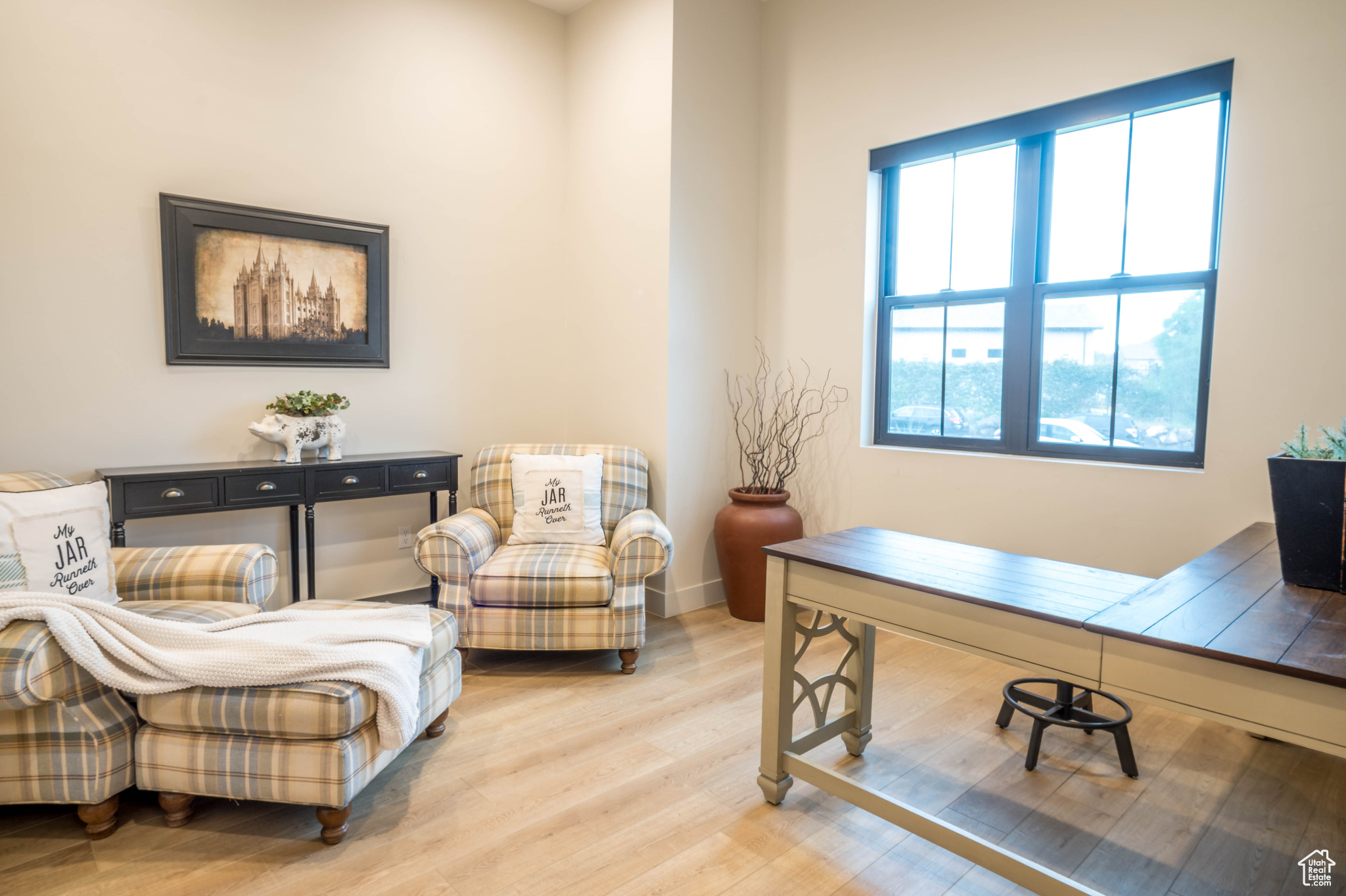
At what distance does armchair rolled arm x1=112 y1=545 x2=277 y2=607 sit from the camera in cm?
248

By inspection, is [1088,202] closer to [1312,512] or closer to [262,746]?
[1312,512]

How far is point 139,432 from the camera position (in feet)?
10.3

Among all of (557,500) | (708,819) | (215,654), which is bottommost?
(708,819)

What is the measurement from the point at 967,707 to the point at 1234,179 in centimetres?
Answer: 219

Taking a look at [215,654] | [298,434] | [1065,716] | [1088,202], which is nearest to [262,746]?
[215,654]

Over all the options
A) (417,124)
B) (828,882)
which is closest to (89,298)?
(417,124)

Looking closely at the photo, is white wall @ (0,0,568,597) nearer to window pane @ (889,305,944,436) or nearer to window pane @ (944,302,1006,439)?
window pane @ (889,305,944,436)

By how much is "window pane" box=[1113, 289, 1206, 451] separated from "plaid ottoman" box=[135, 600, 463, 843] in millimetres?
3072

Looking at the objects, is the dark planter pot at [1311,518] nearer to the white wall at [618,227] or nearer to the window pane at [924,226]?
the window pane at [924,226]

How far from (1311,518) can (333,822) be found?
2444mm

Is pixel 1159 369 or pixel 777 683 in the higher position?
pixel 1159 369

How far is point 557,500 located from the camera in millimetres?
3496

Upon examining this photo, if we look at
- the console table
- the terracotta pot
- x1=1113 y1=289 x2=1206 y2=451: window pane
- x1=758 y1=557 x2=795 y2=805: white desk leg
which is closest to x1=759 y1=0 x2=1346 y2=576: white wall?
x1=1113 y1=289 x2=1206 y2=451: window pane

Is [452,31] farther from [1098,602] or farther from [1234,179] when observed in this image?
[1098,602]
